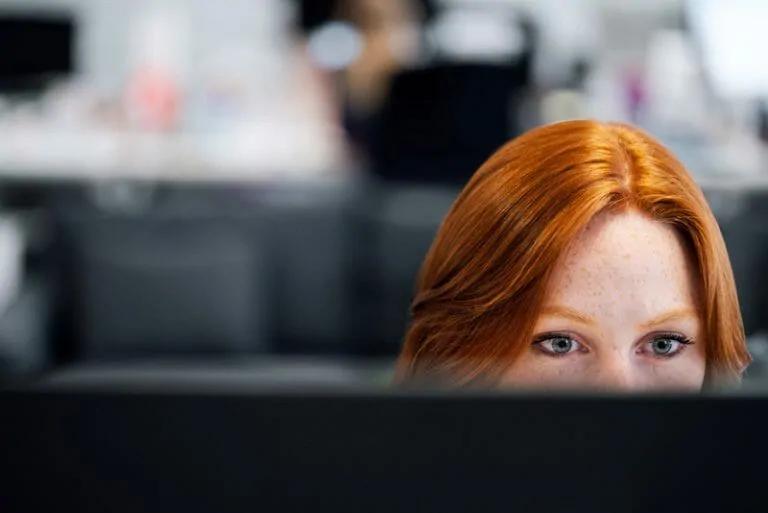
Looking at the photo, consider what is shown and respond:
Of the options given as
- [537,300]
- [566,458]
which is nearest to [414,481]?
[566,458]

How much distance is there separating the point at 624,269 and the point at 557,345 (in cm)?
6

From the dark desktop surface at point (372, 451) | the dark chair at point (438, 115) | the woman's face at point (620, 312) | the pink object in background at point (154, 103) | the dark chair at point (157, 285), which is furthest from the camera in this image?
the pink object in background at point (154, 103)

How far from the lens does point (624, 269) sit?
1.91 ft

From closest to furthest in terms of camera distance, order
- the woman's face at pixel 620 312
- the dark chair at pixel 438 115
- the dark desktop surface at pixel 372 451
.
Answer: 1. the dark desktop surface at pixel 372 451
2. the woman's face at pixel 620 312
3. the dark chair at pixel 438 115

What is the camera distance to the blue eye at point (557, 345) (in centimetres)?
57

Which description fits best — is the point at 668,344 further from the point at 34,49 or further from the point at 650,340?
the point at 34,49

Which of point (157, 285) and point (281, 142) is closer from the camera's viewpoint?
point (157, 285)

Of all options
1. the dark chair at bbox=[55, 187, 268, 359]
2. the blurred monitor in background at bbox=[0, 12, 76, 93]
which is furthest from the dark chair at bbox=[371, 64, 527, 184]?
the blurred monitor in background at bbox=[0, 12, 76, 93]

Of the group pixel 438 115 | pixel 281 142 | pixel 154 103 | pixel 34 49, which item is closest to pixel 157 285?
pixel 438 115

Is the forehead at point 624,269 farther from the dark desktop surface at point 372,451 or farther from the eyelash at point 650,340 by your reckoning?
the dark desktop surface at point 372,451

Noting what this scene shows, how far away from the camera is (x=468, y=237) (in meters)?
0.64

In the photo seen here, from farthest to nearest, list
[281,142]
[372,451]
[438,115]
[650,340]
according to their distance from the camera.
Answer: [281,142], [438,115], [650,340], [372,451]

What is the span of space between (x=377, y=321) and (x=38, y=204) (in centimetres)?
149

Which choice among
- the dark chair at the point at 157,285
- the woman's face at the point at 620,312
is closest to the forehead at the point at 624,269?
the woman's face at the point at 620,312
